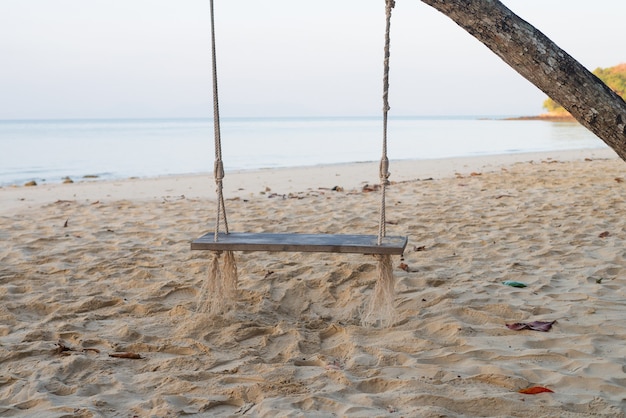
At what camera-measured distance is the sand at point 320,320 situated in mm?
2326

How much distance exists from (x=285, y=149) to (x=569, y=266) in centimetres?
1813

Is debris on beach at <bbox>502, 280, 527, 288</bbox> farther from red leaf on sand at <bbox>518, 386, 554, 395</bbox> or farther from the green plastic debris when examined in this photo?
red leaf on sand at <bbox>518, 386, 554, 395</bbox>

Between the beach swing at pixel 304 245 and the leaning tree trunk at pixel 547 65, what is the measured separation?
562mm

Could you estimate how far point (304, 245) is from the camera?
2.86m

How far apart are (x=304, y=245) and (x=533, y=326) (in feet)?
4.13

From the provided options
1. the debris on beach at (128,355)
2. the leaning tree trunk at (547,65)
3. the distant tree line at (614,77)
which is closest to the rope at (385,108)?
the leaning tree trunk at (547,65)

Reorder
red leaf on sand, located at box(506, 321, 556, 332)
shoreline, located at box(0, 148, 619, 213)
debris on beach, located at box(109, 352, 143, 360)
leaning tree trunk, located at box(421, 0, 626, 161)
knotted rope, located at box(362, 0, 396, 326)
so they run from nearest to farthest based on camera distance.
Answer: leaning tree trunk, located at box(421, 0, 626, 161) → debris on beach, located at box(109, 352, 143, 360) → knotted rope, located at box(362, 0, 396, 326) → red leaf on sand, located at box(506, 321, 556, 332) → shoreline, located at box(0, 148, 619, 213)

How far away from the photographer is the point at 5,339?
2963mm

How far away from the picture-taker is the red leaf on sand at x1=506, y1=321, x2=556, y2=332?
9.91 feet

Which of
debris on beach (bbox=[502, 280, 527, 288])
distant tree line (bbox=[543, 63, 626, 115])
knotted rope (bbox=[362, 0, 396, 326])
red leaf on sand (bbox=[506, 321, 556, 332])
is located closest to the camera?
knotted rope (bbox=[362, 0, 396, 326])

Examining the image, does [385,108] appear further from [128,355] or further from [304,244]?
[128,355]

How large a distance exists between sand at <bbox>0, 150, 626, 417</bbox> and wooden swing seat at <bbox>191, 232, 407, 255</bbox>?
1.55 ft

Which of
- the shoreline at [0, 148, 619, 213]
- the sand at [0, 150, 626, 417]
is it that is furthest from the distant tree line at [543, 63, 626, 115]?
the sand at [0, 150, 626, 417]

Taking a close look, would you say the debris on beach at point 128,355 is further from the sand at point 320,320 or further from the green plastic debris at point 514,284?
the green plastic debris at point 514,284
